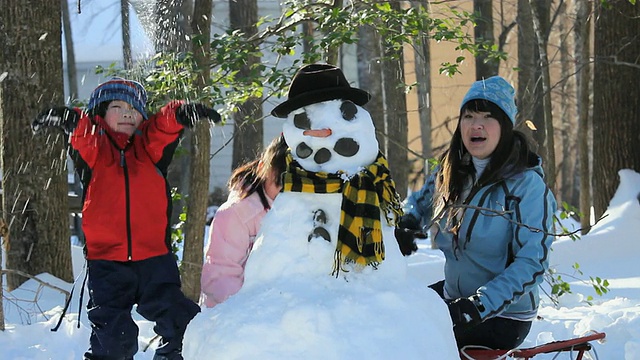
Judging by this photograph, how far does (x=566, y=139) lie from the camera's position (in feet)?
88.2

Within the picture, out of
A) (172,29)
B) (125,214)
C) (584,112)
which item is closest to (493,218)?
(125,214)

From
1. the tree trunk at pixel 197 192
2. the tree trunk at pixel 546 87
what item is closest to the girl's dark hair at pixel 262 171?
the tree trunk at pixel 197 192

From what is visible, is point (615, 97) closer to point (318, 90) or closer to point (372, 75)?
point (372, 75)

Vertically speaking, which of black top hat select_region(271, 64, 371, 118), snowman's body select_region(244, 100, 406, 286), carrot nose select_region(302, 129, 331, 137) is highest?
black top hat select_region(271, 64, 371, 118)

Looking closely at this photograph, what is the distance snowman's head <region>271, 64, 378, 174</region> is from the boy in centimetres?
86

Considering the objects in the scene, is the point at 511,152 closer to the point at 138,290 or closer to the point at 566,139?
the point at 138,290

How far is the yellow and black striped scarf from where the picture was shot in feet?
9.72

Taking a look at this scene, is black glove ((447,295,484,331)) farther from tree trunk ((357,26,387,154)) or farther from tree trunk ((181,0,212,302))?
tree trunk ((357,26,387,154))

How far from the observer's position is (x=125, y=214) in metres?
3.92

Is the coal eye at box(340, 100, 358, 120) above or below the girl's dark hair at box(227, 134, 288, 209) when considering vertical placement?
above

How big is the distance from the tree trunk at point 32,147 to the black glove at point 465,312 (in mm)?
4735

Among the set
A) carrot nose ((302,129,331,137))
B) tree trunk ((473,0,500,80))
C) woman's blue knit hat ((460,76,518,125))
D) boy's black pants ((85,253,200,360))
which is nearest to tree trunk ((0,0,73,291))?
boy's black pants ((85,253,200,360))

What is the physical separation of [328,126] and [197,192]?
4.17 meters

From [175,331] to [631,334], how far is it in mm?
3501
